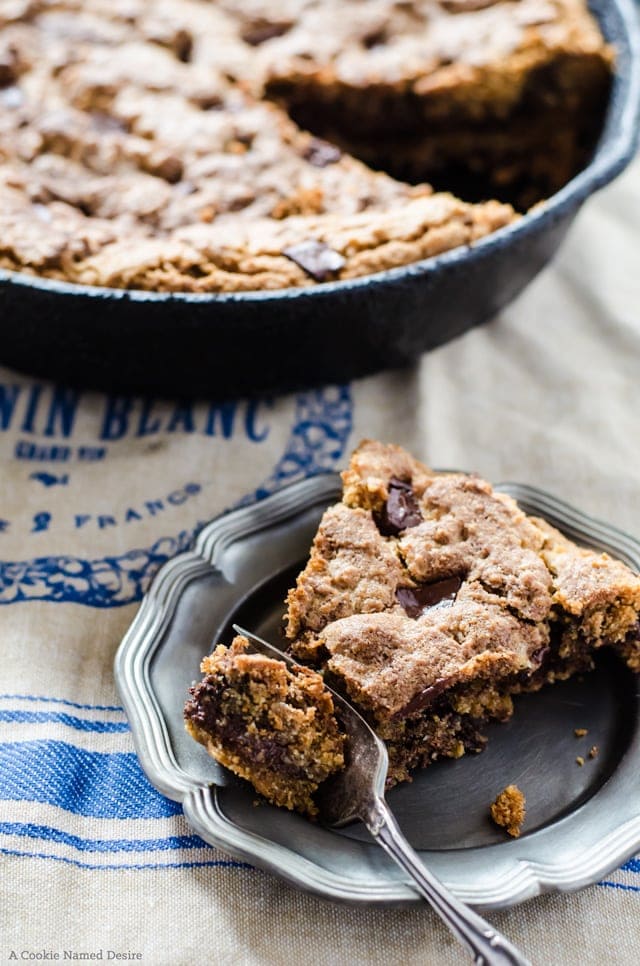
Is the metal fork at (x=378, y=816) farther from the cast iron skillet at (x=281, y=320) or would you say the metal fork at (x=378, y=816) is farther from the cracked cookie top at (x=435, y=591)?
the cast iron skillet at (x=281, y=320)

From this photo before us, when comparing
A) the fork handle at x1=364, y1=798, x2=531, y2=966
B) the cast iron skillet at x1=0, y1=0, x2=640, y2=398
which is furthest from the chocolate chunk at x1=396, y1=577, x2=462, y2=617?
the cast iron skillet at x1=0, y1=0, x2=640, y2=398

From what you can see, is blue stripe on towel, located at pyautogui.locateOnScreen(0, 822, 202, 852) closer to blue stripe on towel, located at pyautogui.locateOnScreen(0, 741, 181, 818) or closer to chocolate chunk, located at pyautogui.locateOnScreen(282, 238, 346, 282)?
blue stripe on towel, located at pyautogui.locateOnScreen(0, 741, 181, 818)

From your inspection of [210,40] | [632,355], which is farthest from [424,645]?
[210,40]

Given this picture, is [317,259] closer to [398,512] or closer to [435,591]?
[398,512]

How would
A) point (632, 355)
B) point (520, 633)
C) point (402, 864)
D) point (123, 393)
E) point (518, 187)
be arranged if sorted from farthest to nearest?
point (518, 187), point (632, 355), point (123, 393), point (520, 633), point (402, 864)

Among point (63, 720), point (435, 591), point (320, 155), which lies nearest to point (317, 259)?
point (320, 155)

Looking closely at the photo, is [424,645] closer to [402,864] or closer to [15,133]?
[402,864]
